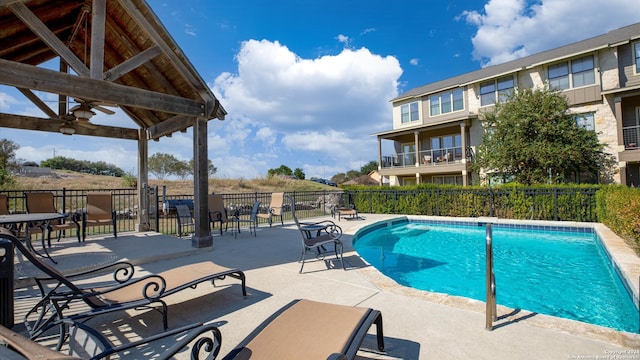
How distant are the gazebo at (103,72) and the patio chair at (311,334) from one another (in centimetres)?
462

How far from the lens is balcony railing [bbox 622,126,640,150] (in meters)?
13.7

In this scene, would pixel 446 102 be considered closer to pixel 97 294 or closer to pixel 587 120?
pixel 587 120

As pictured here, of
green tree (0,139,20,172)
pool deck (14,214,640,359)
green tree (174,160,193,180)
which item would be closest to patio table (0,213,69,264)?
pool deck (14,214,640,359)

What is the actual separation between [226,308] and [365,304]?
61.9 inches

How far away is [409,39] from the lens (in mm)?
18281

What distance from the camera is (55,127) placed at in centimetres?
754

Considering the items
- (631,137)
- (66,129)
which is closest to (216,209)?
(66,129)

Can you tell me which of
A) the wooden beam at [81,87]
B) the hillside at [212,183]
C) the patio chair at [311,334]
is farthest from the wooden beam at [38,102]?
the hillside at [212,183]

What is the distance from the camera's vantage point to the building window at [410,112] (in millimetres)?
21453

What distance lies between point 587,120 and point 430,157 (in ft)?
25.9

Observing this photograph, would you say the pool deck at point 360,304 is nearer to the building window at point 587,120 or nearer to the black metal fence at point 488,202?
the black metal fence at point 488,202

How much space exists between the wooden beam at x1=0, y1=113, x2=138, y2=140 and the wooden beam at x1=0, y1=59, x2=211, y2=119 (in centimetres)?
367

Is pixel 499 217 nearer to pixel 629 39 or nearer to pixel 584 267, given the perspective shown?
pixel 584 267

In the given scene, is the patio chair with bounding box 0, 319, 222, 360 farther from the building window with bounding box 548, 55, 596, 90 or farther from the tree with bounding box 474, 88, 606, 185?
the building window with bounding box 548, 55, 596, 90
